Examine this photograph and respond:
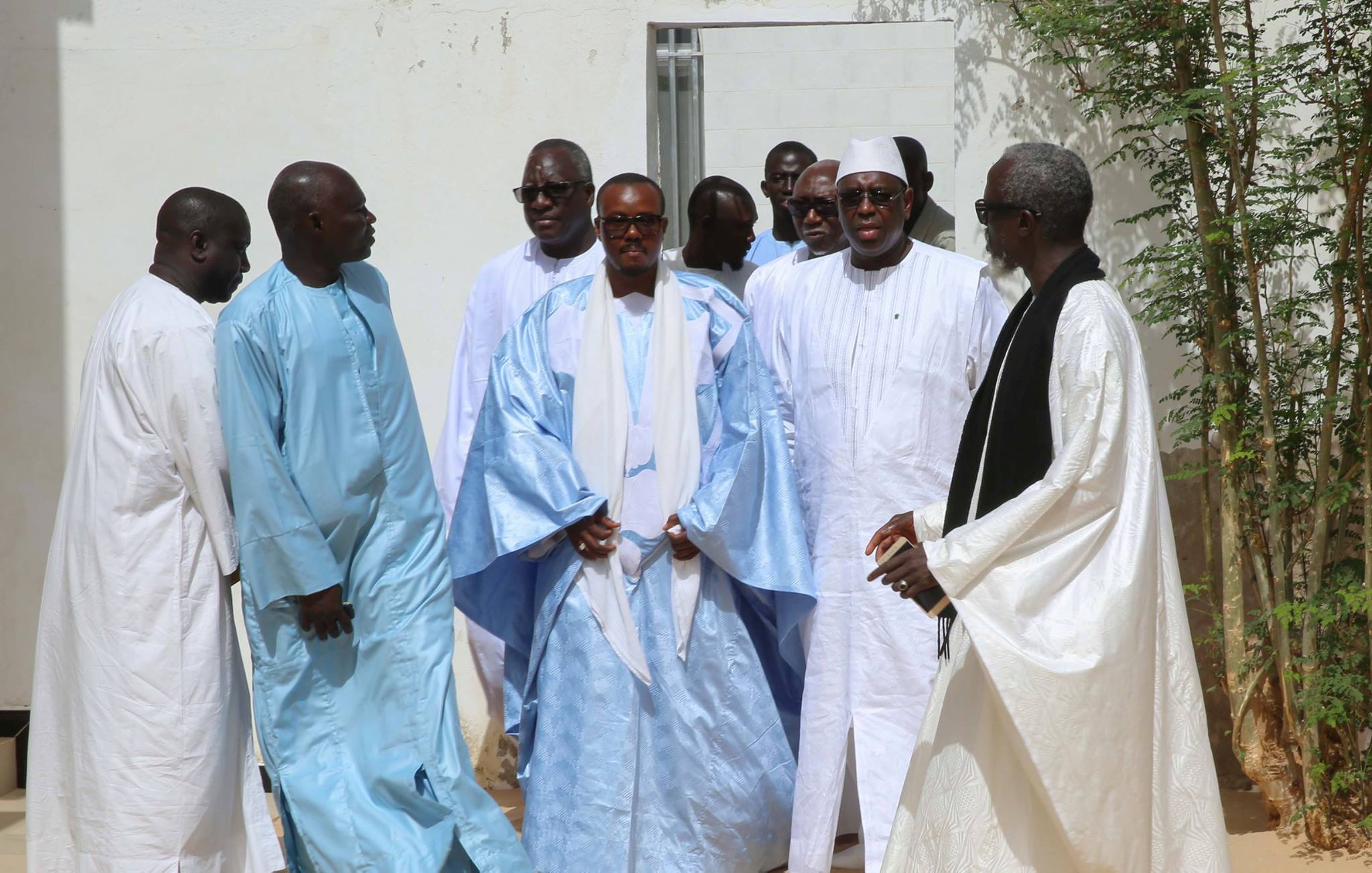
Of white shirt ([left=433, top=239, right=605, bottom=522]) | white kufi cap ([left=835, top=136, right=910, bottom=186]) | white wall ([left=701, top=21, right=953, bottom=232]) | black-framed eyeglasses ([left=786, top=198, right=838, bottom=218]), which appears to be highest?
white wall ([left=701, top=21, right=953, bottom=232])

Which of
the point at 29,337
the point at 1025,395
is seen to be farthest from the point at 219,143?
the point at 1025,395

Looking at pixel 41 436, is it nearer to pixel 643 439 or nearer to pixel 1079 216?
pixel 643 439

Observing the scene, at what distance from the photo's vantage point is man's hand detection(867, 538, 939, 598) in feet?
10.3

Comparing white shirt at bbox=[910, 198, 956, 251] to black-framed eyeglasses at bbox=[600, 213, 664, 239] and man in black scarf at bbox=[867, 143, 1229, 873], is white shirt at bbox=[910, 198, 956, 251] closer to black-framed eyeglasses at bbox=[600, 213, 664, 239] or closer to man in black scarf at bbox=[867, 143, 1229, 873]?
black-framed eyeglasses at bbox=[600, 213, 664, 239]

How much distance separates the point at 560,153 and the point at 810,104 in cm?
260

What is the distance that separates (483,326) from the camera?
5508 mm

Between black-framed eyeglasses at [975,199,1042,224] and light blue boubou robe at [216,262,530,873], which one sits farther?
light blue boubou robe at [216,262,530,873]

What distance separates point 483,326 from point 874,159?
162 centimetres

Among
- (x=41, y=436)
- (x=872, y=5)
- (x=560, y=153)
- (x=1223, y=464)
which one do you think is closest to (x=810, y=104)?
(x=872, y=5)

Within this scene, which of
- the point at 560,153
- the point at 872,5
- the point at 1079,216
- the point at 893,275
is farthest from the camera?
the point at 872,5

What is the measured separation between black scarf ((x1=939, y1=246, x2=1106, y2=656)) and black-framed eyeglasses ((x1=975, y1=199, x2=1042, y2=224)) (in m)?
0.13

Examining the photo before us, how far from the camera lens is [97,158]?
6.14 metres

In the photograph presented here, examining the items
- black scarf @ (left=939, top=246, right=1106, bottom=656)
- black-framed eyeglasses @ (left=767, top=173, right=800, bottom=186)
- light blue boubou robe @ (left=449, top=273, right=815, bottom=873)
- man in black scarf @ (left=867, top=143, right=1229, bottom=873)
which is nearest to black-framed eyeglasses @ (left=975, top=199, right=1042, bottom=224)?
man in black scarf @ (left=867, top=143, right=1229, bottom=873)

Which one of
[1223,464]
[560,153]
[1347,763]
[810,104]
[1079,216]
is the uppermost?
[810,104]
